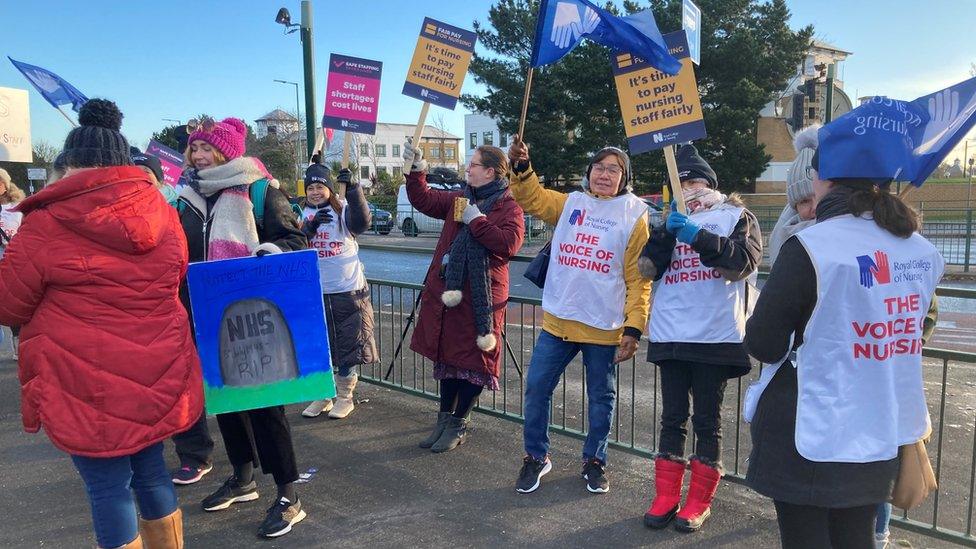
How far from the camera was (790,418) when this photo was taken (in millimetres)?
2195

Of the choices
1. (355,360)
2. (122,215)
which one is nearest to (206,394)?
(122,215)

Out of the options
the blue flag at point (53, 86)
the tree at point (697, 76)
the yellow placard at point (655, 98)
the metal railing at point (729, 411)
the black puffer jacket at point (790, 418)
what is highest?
the tree at point (697, 76)

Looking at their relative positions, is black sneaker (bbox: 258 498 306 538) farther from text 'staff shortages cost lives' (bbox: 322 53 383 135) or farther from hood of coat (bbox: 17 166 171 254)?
text 'staff shortages cost lives' (bbox: 322 53 383 135)

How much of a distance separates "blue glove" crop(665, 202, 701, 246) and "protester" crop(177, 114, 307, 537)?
1860mm

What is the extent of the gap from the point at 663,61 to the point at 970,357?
77.7 inches

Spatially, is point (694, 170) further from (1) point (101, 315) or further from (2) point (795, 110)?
(2) point (795, 110)

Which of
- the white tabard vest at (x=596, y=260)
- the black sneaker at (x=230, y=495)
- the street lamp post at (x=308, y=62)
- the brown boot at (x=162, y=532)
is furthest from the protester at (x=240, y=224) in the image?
the street lamp post at (x=308, y=62)

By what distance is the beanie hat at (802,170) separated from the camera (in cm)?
312

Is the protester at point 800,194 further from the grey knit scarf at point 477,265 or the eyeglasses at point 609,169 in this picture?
the grey knit scarf at point 477,265

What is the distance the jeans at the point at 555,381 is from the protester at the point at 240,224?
1313mm

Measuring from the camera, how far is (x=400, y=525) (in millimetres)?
3646

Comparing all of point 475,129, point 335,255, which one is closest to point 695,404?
point 335,255

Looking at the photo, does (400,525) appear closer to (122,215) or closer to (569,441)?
(569,441)

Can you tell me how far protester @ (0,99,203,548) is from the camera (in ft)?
8.09
